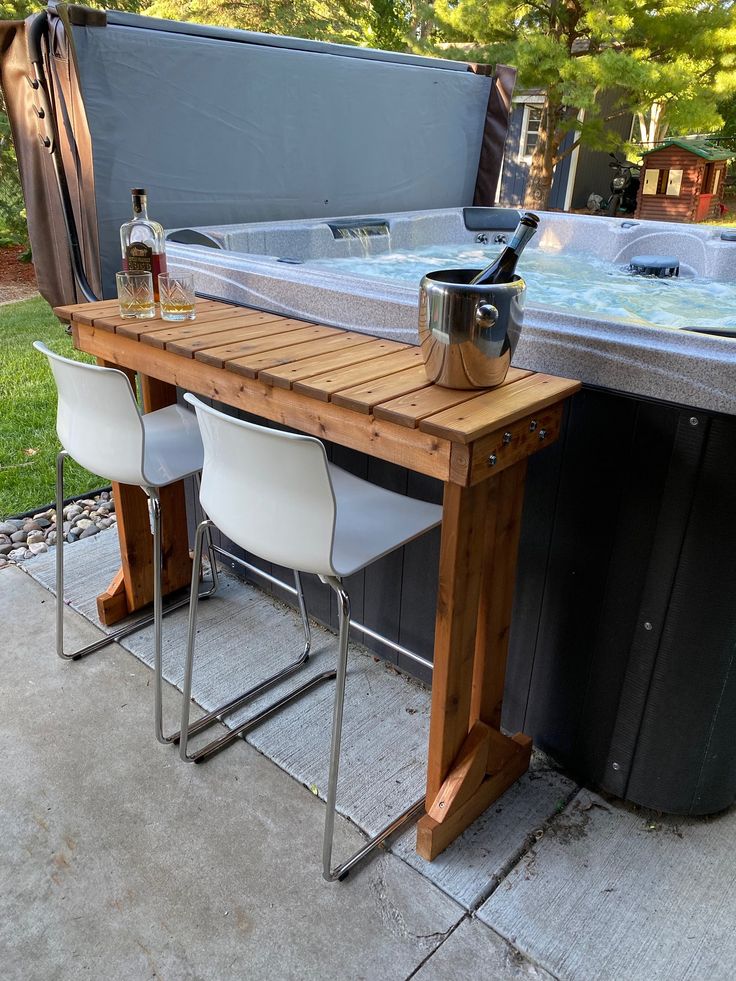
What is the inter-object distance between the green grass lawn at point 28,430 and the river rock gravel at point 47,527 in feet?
0.26

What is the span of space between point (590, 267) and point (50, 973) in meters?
4.01

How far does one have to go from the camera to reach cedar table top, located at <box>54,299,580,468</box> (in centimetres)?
122

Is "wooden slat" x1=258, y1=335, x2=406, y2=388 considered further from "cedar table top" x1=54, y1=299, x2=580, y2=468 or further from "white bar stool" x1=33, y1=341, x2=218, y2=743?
"white bar stool" x1=33, y1=341, x2=218, y2=743

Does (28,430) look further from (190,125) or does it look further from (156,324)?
(156,324)

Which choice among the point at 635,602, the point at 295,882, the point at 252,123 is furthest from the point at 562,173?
the point at 295,882

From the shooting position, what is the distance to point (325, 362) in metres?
1.51

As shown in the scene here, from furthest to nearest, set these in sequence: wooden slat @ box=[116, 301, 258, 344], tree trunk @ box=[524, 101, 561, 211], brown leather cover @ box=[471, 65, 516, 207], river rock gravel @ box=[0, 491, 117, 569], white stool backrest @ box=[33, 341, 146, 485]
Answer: tree trunk @ box=[524, 101, 561, 211]
brown leather cover @ box=[471, 65, 516, 207]
river rock gravel @ box=[0, 491, 117, 569]
wooden slat @ box=[116, 301, 258, 344]
white stool backrest @ box=[33, 341, 146, 485]

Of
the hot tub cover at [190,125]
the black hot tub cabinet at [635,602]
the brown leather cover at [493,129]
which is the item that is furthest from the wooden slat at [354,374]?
the brown leather cover at [493,129]

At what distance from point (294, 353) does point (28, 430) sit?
239 centimetres

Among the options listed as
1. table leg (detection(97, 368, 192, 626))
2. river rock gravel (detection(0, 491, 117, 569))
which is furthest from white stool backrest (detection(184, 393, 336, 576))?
river rock gravel (detection(0, 491, 117, 569))

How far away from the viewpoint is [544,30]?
7.61 metres

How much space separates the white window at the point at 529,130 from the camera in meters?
11.0

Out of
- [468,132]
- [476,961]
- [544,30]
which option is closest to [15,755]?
[476,961]

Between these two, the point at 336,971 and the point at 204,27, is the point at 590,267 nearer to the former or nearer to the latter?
the point at 204,27
